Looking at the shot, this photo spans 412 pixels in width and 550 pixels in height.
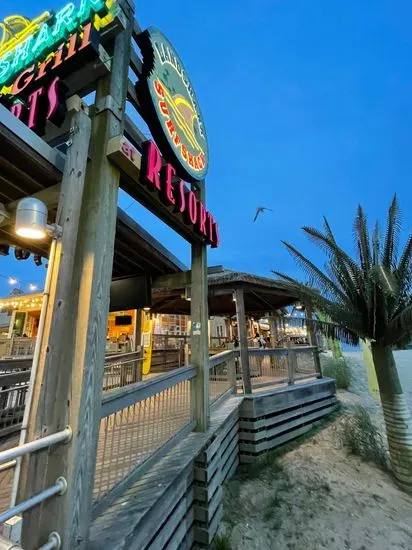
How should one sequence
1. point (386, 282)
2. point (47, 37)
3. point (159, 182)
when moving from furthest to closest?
point (386, 282)
point (47, 37)
point (159, 182)

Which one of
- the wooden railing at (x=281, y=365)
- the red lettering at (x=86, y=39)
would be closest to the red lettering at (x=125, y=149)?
the red lettering at (x=86, y=39)

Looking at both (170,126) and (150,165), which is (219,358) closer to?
(150,165)

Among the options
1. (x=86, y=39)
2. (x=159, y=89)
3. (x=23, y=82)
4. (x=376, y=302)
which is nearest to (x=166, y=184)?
(x=86, y=39)

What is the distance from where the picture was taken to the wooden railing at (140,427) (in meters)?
2.62

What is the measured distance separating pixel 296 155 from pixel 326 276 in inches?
8152

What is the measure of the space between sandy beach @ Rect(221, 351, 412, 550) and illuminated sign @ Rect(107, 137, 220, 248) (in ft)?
15.0

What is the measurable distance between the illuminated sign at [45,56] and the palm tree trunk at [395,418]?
752 centimetres

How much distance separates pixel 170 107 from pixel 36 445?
483 cm

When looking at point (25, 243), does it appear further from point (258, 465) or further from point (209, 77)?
point (209, 77)

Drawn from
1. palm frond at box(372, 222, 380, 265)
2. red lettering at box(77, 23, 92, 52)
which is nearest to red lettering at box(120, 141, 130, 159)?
red lettering at box(77, 23, 92, 52)

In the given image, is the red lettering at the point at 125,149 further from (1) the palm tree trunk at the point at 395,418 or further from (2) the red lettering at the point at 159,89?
Answer: (1) the palm tree trunk at the point at 395,418

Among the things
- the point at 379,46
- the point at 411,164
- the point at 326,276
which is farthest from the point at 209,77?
the point at 326,276

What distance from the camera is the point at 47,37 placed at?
411 centimetres

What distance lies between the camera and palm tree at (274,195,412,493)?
5.88 m
